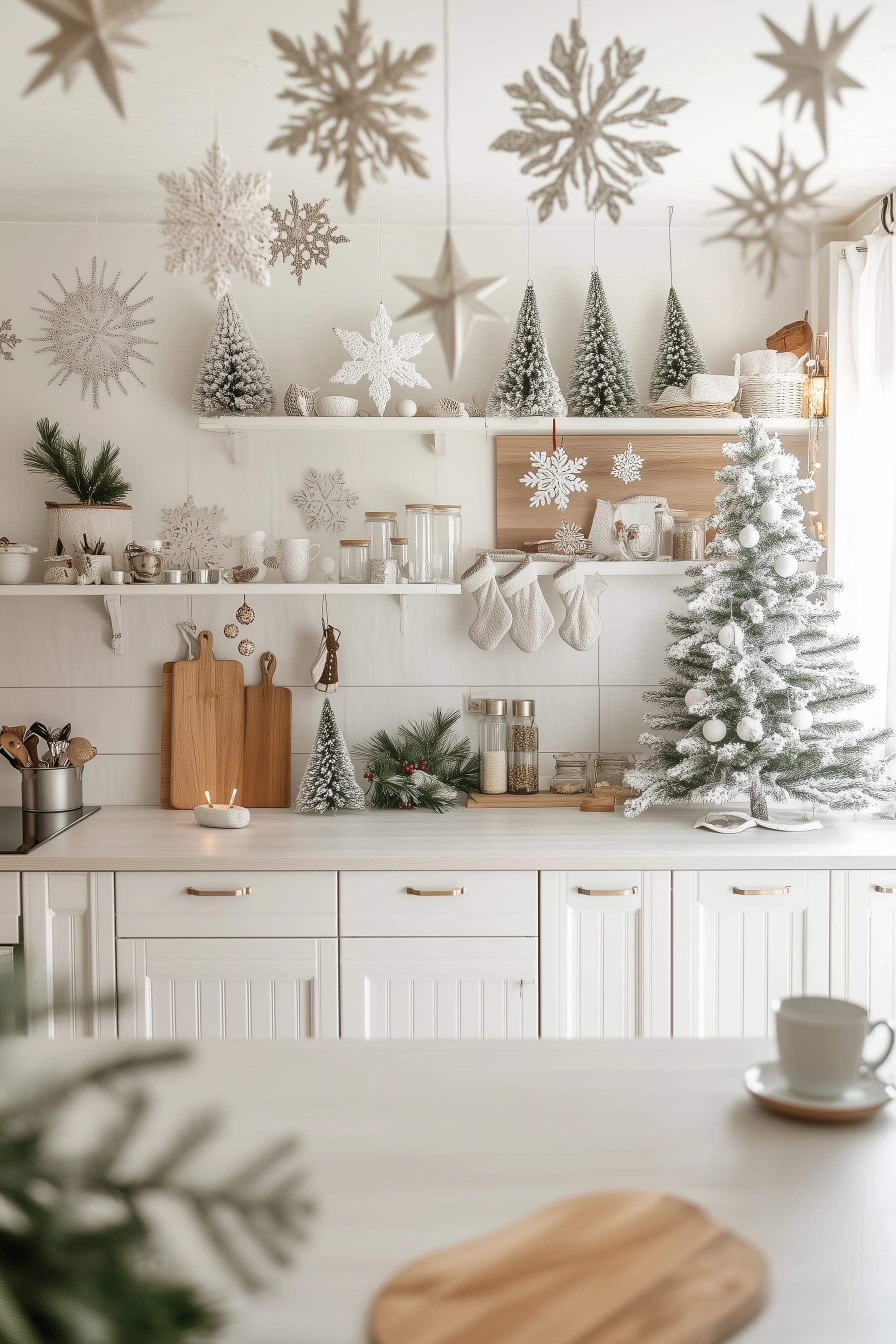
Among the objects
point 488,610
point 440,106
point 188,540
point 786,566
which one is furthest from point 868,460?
point 188,540

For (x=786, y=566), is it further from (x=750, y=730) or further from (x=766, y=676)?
(x=750, y=730)

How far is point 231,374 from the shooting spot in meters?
3.11

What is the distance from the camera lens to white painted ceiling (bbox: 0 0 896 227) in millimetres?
2059

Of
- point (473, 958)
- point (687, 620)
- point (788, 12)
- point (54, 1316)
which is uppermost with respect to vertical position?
point (788, 12)

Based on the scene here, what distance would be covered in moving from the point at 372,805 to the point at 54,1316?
275 cm

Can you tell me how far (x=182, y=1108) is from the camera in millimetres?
1178

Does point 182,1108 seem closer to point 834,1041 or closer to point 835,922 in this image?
point 834,1041

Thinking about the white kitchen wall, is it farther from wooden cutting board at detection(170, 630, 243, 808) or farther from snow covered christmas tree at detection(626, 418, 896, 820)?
snow covered christmas tree at detection(626, 418, 896, 820)

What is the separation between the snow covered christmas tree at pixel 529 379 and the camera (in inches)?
122

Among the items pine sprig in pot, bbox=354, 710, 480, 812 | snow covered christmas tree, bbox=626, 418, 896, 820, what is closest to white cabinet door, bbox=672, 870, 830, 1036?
snow covered christmas tree, bbox=626, 418, 896, 820

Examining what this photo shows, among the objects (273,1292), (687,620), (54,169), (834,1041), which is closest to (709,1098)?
(834,1041)

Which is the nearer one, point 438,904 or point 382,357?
point 438,904

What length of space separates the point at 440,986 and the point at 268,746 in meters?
0.95

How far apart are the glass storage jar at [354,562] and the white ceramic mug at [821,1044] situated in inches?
83.7
